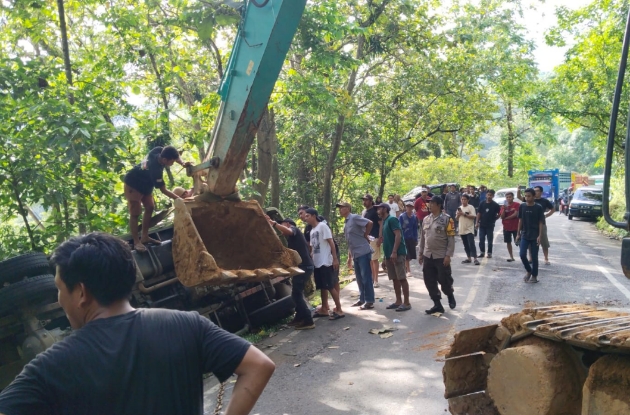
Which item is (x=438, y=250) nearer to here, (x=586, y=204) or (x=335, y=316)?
(x=335, y=316)

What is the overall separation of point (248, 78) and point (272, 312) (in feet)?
12.9

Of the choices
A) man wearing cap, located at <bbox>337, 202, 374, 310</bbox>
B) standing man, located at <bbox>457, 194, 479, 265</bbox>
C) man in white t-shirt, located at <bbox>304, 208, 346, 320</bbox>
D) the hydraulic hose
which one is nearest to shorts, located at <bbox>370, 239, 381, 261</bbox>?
man wearing cap, located at <bbox>337, 202, 374, 310</bbox>

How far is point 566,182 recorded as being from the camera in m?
48.5

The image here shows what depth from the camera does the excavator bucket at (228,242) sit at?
652 centimetres

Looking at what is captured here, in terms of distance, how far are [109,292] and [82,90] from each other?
27.1 ft

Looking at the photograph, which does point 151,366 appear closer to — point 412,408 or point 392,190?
point 412,408

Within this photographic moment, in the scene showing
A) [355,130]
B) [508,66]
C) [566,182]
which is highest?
[508,66]

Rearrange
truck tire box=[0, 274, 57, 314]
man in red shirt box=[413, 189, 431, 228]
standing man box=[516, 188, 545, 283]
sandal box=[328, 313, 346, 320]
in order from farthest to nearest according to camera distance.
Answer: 1. man in red shirt box=[413, 189, 431, 228]
2. standing man box=[516, 188, 545, 283]
3. sandal box=[328, 313, 346, 320]
4. truck tire box=[0, 274, 57, 314]

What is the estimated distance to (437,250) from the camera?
357 inches

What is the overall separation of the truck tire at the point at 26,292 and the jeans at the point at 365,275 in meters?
5.06

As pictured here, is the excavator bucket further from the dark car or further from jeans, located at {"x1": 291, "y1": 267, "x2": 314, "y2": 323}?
the dark car

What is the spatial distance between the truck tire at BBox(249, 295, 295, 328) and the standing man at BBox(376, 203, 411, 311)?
179cm

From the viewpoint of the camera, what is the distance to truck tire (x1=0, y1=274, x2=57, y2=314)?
20.2ft

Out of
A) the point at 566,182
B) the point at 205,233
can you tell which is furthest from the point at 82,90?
the point at 566,182
